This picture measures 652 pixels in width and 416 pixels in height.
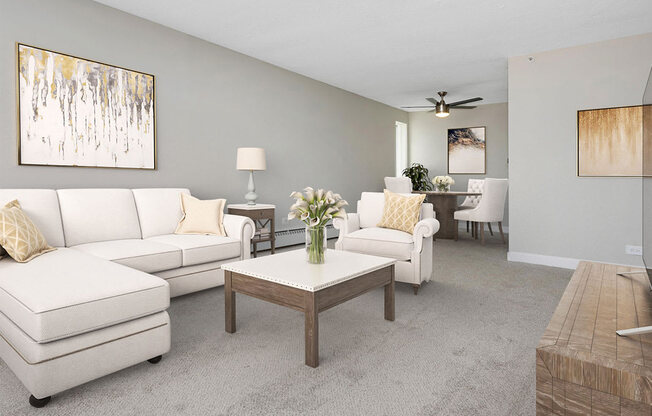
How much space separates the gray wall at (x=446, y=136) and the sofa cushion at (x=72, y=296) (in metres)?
6.88

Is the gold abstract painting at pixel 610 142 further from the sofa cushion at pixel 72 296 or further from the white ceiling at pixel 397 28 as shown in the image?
the sofa cushion at pixel 72 296

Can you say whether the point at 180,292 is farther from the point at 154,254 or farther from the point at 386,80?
the point at 386,80

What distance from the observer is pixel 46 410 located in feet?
5.24

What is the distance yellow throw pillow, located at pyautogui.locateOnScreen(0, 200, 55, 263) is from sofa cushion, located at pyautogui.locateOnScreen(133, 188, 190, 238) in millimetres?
978

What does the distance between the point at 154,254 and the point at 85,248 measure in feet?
1.75

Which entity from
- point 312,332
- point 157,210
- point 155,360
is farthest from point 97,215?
point 312,332

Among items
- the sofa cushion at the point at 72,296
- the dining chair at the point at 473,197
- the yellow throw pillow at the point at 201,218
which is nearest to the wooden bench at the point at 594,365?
the sofa cushion at the point at 72,296

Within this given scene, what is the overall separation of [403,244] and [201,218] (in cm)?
190

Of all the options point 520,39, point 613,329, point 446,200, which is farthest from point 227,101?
point 613,329

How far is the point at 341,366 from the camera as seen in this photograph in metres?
1.99

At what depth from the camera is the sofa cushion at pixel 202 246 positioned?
3.06 metres

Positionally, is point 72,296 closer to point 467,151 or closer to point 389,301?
point 389,301

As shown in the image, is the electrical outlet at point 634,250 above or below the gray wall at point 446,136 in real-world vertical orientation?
below

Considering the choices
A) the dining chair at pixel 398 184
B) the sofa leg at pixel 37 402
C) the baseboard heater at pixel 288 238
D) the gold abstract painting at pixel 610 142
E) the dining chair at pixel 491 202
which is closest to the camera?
the sofa leg at pixel 37 402
